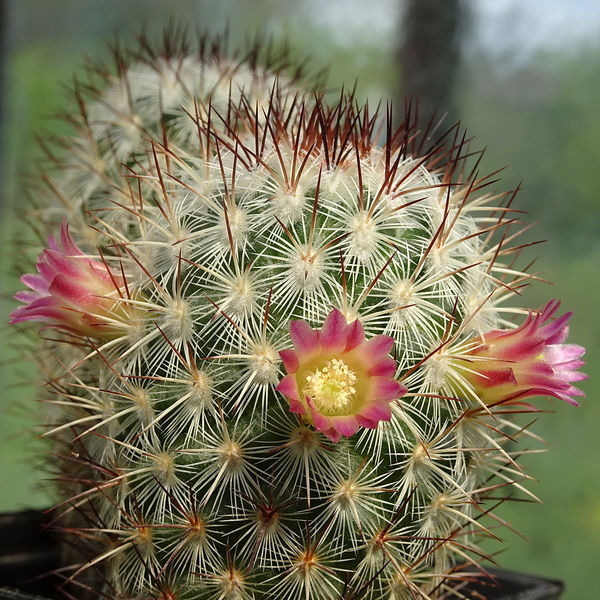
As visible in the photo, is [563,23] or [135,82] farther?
[563,23]

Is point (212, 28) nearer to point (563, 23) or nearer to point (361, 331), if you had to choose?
point (563, 23)

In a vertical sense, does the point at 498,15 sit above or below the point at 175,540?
above

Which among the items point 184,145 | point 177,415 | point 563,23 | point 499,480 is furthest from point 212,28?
point 177,415

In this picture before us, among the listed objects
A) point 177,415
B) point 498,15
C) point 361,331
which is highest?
point 498,15

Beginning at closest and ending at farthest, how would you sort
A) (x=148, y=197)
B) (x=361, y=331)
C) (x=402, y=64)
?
(x=361, y=331) → (x=148, y=197) → (x=402, y=64)

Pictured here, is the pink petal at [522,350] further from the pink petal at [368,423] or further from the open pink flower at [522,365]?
the pink petal at [368,423]

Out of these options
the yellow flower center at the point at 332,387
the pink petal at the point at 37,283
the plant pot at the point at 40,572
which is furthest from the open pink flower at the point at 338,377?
the plant pot at the point at 40,572

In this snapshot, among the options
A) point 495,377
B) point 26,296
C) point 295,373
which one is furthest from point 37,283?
point 495,377
